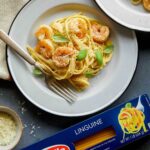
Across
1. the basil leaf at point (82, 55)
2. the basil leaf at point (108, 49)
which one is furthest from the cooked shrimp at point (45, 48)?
the basil leaf at point (108, 49)

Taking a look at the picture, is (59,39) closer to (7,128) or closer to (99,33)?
(99,33)

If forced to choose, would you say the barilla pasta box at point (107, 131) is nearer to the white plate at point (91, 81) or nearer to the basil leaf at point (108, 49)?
the white plate at point (91, 81)

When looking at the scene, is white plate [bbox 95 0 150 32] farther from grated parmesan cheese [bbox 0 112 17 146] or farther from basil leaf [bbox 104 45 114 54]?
grated parmesan cheese [bbox 0 112 17 146]

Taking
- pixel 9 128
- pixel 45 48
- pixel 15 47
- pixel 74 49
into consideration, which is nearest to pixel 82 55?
pixel 74 49

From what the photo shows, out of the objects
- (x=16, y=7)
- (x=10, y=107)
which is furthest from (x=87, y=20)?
(x=10, y=107)

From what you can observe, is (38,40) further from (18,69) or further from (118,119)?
(118,119)

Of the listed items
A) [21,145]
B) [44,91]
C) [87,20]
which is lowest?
[21,145]
